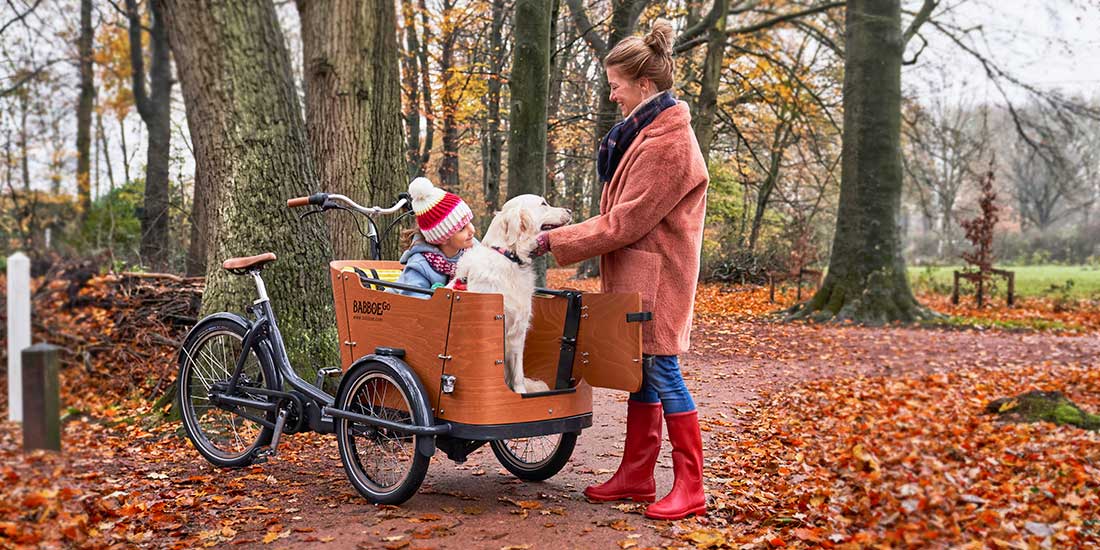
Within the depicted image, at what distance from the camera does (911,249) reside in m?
41.3

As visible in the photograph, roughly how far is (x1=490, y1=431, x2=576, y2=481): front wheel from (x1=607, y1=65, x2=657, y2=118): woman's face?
173 centimetres

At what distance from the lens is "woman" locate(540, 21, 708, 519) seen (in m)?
3.71

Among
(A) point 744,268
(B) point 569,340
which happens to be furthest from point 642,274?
(A) point 744,268

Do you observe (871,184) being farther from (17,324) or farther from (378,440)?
(17,324)

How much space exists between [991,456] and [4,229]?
17.4ft

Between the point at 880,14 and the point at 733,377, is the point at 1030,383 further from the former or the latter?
the point at 880,14

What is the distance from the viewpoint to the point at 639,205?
3.69 m

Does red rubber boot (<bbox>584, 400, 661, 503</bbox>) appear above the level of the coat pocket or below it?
below

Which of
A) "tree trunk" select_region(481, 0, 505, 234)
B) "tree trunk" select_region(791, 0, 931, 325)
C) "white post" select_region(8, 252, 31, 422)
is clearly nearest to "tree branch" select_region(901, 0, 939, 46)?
"tree trunk" select_region(791, 0, 931, 325)

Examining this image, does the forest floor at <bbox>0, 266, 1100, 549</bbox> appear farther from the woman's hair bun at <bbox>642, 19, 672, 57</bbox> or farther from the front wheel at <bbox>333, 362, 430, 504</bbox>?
the woman's hair bun at <bbox>642, 19, 672, 57</bbox>

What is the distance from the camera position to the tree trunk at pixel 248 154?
18.3ft

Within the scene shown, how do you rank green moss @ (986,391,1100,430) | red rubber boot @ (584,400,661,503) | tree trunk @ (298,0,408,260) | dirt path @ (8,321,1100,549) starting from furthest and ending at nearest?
tree trunk @ (298,0,408,260), green moss @ (986,391,1100,430), red rubber boot @ (584,400,661,503), dirt path @ (8,321,1100,549)

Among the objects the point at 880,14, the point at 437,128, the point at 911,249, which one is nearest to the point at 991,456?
A: the point at 880,14

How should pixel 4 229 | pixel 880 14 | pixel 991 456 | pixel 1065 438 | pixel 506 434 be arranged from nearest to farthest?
pixel 4 229
pixel 506 434
pixel 991 456
pixel 1065 438
pixel 880 14
